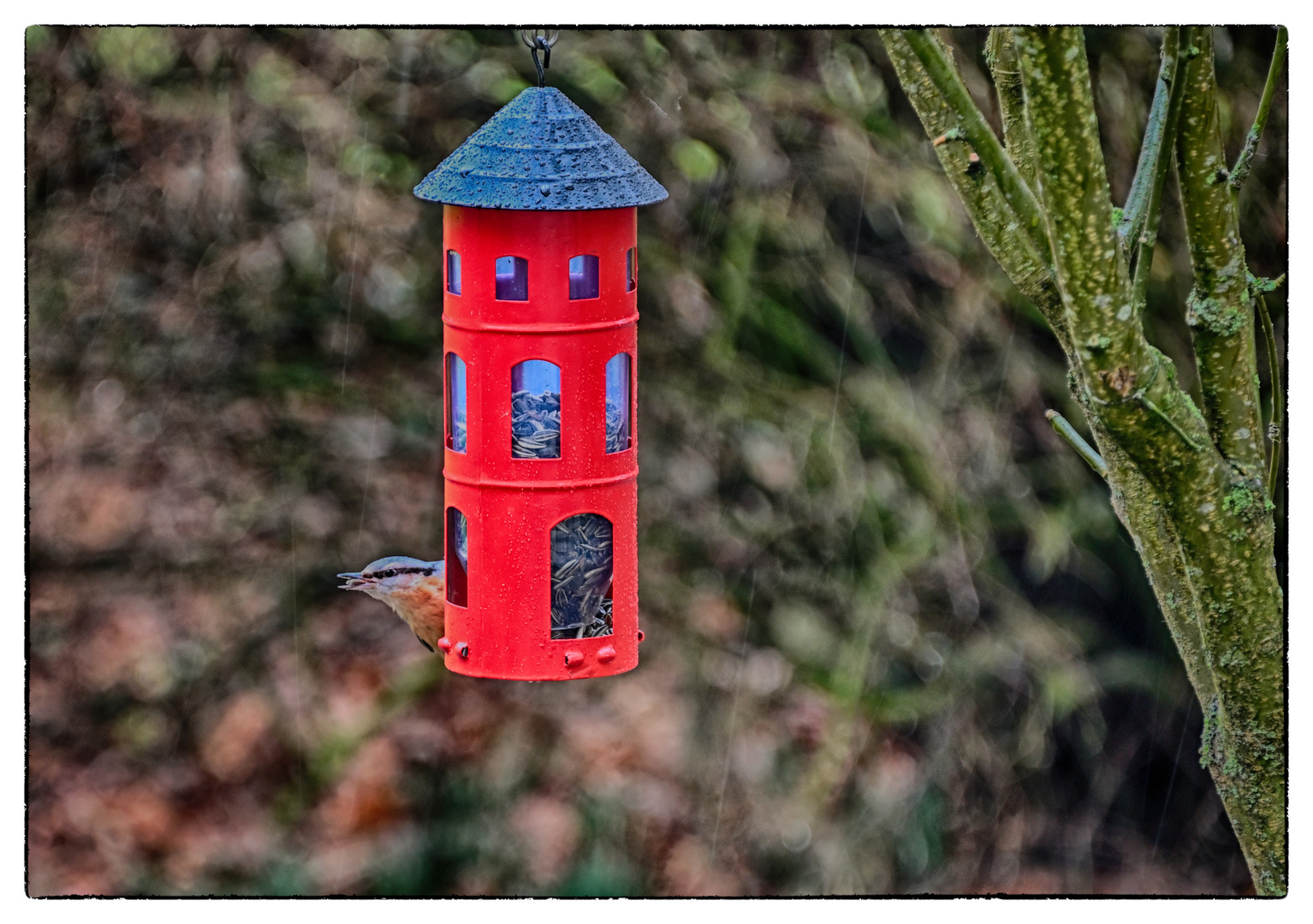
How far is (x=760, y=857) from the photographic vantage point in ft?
18.9

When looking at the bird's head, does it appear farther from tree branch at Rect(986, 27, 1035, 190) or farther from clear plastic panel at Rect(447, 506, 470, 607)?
tree branch at Rect(986, 27, 1035, 190)

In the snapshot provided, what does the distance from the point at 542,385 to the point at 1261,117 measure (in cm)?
187

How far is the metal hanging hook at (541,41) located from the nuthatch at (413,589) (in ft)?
3.90

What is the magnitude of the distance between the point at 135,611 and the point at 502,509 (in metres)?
1.25

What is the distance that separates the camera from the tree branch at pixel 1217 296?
514 cm

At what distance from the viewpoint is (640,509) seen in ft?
18.6

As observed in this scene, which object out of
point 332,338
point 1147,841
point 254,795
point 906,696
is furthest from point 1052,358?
point 254,795

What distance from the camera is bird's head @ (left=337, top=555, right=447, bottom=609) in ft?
17.5

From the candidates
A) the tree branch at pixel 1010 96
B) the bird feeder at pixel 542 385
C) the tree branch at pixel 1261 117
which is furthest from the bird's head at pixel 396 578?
the tree branch at pixel 1261 117

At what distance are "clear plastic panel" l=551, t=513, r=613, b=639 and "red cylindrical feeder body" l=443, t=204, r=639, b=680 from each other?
3 centimetres

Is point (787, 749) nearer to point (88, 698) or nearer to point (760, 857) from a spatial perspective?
point (760, 857)

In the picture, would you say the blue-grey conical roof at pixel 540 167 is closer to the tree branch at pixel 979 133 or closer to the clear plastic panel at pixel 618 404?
the clear plastic panel at pixel 618 404

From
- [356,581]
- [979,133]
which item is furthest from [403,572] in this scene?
[979,133]

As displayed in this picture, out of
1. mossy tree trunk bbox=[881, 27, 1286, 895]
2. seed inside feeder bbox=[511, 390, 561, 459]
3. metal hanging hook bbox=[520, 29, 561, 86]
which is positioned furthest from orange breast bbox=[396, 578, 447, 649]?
mossy tree trunk bbox=[881, 27, 1286, 895]
